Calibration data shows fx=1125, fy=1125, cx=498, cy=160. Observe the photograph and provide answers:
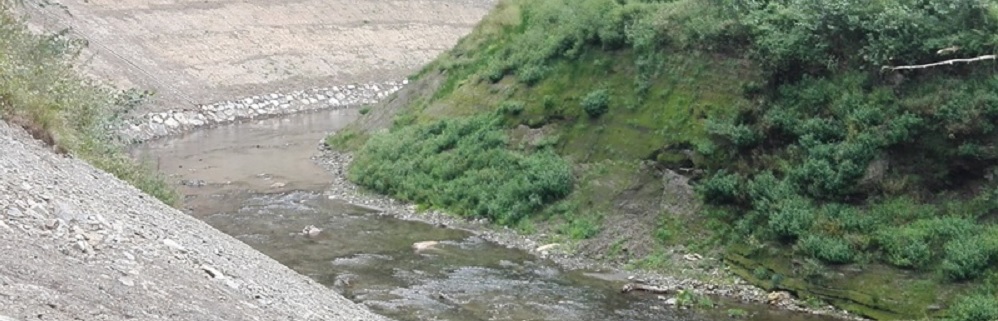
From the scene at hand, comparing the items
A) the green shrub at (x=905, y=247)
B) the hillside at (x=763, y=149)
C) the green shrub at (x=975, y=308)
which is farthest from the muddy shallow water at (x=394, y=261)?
the green shrub at (x=975, y=308)

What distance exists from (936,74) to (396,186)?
14962 mm

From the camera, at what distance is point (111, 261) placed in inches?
453

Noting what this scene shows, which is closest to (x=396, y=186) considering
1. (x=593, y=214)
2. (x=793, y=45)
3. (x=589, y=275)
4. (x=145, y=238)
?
(x=593, y=214)

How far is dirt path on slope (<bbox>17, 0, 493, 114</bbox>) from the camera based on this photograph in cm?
5166

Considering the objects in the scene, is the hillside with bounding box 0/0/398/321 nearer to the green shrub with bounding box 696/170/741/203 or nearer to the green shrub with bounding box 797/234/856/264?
the green shrub with bounding box 797/234/856/264

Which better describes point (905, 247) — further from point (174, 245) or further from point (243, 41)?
point (243, 41)

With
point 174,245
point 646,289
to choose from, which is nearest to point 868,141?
point 646,289

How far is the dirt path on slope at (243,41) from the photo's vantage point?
169ft

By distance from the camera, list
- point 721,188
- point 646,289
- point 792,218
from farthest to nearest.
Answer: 1. point 721,188
2. point 792,218
3. point 646,289

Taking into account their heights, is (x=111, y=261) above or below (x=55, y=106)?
→ above

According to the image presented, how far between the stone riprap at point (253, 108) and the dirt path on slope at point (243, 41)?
2.37 feet

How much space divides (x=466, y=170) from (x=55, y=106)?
12729 mm

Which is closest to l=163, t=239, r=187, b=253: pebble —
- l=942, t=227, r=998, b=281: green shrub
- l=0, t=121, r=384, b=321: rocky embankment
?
l=0, t=121, r=384, b=321: rocky embankment

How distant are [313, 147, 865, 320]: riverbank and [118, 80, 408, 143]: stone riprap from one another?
13.5 m
